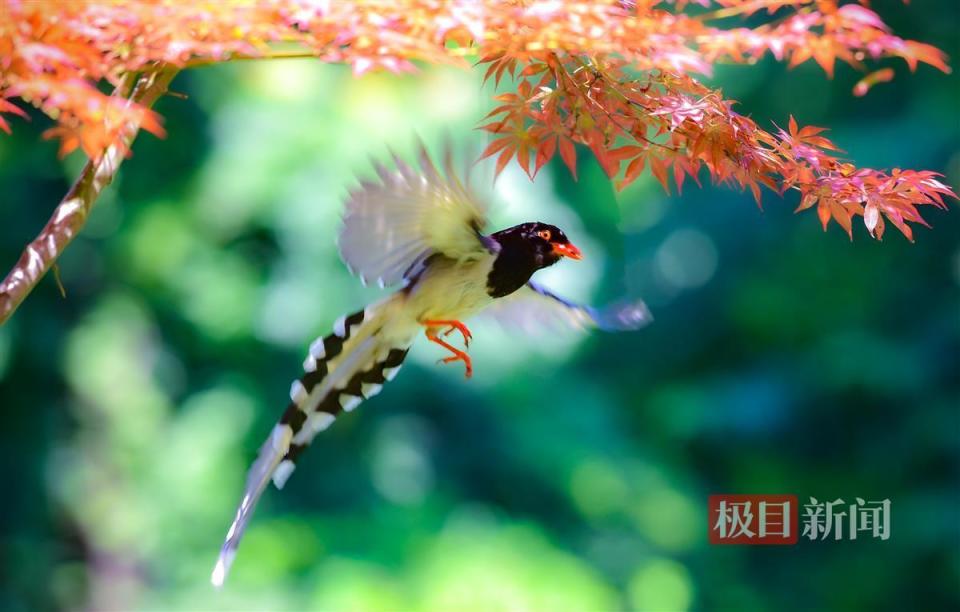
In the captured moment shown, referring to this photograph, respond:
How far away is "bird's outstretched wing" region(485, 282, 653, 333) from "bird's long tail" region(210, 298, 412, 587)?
0.26m

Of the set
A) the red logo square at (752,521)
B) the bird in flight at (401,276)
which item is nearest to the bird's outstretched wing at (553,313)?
the bird in flight at (401,276)

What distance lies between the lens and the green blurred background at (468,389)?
4.27 meters

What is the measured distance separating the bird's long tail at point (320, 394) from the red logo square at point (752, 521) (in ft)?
5.09

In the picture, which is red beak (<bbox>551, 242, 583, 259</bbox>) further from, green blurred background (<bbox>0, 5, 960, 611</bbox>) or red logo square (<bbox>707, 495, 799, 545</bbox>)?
green blurred background (<bbox>0, 5, 960, 611</bbox>)

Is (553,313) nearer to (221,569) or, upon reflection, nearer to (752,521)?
(221,569)

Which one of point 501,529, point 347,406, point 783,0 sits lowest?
point 501,529

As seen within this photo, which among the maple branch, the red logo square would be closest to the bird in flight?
the maple branch

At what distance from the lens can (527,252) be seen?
1.53m

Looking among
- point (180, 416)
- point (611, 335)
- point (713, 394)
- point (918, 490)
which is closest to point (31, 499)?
point (180, 416)

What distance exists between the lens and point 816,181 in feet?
5.01

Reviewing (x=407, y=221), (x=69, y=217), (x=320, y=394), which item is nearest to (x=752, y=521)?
(x=320, y=394)

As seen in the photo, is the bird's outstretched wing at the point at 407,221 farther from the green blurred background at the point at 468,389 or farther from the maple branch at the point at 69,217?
the green blurred background at the point at 468,389

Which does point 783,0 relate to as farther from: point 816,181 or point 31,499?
point 31,499

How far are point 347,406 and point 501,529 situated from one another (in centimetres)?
283
